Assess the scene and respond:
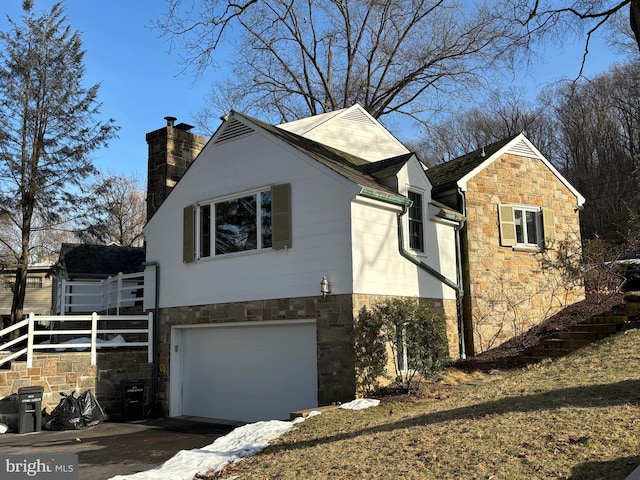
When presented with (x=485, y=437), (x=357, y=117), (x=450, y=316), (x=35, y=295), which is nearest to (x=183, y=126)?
(x=357, y=117)

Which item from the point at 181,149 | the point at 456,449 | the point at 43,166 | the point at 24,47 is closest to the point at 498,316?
the point at 456,449

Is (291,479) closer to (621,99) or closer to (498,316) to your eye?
(498,316)

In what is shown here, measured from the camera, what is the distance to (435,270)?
12.7 m

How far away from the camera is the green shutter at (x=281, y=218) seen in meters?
11.4

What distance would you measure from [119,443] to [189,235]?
5054mm

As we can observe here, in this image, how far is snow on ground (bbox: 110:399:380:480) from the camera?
666 centimetres

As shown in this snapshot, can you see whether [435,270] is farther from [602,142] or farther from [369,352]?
[602,142]

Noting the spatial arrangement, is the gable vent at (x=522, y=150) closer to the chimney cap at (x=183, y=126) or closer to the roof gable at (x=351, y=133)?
the roof gable at (x=351, y=133)

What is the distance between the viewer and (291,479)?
18.1 ft

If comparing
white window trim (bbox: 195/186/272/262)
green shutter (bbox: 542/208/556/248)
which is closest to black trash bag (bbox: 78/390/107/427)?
white window trim (bbox: 195/186/272/262)

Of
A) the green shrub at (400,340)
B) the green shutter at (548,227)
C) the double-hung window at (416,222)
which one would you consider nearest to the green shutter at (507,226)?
the green shutter at (548,227)

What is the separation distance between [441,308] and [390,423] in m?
5.78

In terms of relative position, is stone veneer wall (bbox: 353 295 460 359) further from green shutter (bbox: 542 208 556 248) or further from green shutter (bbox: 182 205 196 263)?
green shutter (bbox: 182 205 196 263)

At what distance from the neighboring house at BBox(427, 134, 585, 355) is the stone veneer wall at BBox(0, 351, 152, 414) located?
26.3 ft
